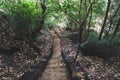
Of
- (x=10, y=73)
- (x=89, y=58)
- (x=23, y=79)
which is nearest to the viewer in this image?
(x=23, y=79)

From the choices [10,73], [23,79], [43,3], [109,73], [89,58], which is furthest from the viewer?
[43,3]

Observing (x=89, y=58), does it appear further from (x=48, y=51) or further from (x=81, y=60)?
(x=48, y=51)

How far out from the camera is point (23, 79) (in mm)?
8977

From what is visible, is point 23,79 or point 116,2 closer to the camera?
point 23,79

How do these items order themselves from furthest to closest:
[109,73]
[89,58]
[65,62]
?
[89,58] < [65,62] < [109,73]

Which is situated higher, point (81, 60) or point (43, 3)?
point (43, 3)

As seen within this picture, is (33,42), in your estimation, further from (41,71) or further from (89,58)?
(41,71)

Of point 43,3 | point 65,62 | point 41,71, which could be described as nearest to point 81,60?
point 65,62

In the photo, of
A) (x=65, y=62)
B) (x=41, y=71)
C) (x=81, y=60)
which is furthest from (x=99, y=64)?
(x=41, y=71)

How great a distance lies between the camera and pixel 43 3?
633 inches

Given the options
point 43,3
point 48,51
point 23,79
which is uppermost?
point 43,3

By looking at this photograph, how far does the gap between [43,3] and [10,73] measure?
7.20 m

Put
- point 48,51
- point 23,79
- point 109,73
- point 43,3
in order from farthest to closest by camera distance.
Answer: point 43,3 → point 48,51 → point 109,73 → point 23,79

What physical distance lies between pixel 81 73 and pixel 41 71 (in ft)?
5.62
